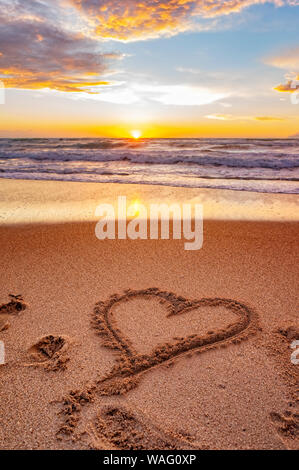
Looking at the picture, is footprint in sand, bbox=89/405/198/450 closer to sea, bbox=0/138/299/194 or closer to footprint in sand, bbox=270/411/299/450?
footprint in sand, bbox=270/411/299/450

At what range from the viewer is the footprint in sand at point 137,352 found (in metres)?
1.70

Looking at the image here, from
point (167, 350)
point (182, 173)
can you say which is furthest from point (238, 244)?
point (182, 173)

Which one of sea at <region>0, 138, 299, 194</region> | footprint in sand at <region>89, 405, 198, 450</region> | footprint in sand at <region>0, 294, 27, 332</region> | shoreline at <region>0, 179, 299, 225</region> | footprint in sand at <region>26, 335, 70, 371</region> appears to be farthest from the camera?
sea at <region>0, 138, 299, 194</region>

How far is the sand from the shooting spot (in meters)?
1.75

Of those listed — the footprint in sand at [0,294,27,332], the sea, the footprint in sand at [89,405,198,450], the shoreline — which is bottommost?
the footprint in sand at [89,405,198,450]

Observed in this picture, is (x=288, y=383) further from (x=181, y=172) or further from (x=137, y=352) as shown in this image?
(x=181, y=172)

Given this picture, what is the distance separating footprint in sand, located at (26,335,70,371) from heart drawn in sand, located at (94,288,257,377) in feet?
1.00

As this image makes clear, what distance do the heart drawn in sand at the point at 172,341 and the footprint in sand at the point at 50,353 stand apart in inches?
12.0

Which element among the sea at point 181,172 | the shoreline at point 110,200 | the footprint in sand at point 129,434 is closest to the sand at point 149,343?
the footprint in sand at point 129,434

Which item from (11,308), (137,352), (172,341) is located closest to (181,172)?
(11,308)

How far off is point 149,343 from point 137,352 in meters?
0.13

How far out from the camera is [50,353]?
2.31m

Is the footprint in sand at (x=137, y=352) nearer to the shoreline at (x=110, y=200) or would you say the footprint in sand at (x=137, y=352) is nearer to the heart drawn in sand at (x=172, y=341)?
the heart drawn in sand at (x=172, y=341)

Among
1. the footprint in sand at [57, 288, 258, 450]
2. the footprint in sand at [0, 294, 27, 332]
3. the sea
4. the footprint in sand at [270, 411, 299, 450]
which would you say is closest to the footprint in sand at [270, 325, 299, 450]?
the footprint in sand at [270, 411, 299, 450]
